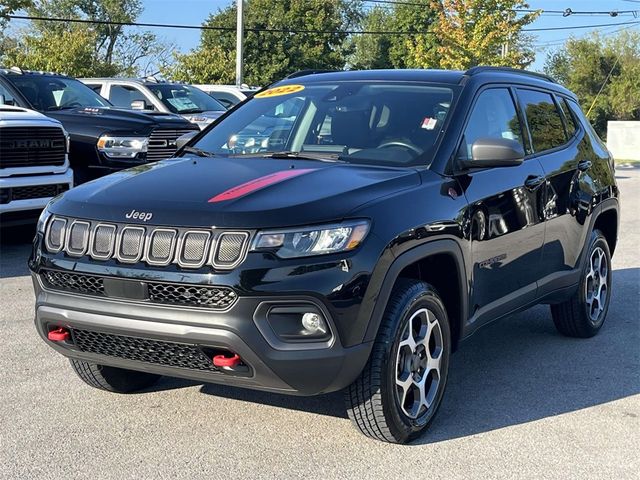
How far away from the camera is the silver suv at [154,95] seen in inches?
571

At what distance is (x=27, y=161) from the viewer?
27.8 feet

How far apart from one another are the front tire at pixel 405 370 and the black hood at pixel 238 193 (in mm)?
530

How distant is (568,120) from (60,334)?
3968mm

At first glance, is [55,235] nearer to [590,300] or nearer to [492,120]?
[492,120]

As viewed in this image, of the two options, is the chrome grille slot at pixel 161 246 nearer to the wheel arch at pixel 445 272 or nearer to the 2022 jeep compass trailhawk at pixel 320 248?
the 2022 jeep compass trailhawk at pixel 320 248

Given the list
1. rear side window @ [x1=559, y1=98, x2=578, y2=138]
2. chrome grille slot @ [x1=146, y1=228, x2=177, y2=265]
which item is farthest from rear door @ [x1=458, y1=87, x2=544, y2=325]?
chrome grille slot @ [x1=146, y1=228, x2=177, y2=265]

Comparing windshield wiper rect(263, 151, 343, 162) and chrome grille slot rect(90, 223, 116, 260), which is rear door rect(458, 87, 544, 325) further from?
A: chrome grille slot rect(90, 223, 116, 260)

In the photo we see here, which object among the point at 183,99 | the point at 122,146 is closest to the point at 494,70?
the point at 122,146

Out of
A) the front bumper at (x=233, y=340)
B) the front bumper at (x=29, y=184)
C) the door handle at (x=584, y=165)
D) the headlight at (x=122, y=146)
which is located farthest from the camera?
the headlight at (x=122, y=146)

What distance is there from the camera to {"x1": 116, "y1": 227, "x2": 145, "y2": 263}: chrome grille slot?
11.9 feet

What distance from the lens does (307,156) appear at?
4609 millimetres

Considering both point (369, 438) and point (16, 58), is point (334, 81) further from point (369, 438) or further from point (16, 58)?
point (16, 58)

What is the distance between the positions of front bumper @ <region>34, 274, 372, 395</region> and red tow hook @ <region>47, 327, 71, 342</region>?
15 cm

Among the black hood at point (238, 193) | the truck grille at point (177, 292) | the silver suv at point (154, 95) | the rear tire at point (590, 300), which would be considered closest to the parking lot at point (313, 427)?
the rear tire at point (590, 300)
